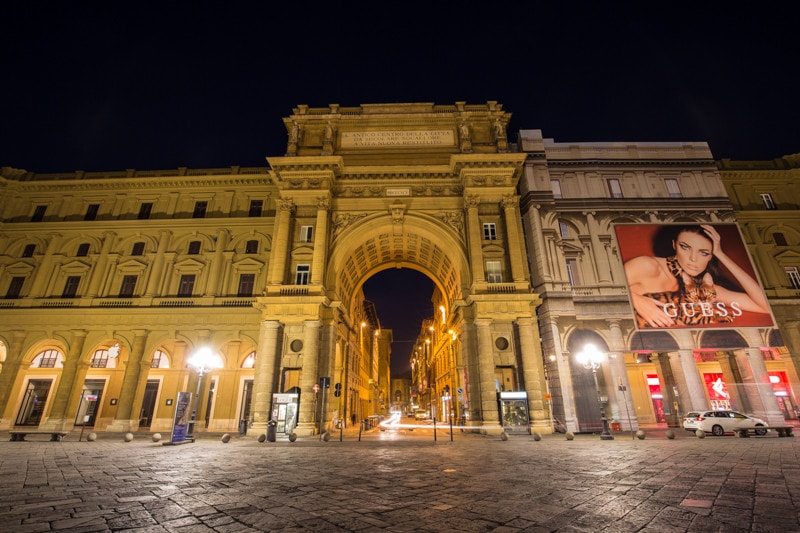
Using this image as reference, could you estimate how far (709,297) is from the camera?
2466cm

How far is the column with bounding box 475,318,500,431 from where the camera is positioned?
21938 millimetres

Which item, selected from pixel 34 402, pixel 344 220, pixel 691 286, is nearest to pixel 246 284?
pixel 344 220

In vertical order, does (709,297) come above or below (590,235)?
below

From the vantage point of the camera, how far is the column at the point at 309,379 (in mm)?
21906

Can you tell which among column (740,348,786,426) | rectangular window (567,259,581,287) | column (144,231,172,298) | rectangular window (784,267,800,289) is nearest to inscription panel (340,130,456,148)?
rectangular window (567,259,581,287)

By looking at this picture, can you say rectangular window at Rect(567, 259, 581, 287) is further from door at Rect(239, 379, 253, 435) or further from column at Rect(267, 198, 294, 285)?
door at Rect(239, 379, 253, 435)

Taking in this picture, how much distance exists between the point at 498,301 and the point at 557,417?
845 centimetres

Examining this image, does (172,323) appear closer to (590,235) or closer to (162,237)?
(162,237)

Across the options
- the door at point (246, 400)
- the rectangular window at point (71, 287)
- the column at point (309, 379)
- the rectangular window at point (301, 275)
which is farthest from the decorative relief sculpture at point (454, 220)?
the rectangular window at point (71, 287)

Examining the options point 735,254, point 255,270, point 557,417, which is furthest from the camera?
point 255,270

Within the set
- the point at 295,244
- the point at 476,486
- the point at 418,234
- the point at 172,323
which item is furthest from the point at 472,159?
the point at 172,323

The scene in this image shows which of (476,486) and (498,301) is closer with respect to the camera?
(476,486)

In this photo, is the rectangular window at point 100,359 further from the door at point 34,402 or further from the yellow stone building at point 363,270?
the door at point 34,402

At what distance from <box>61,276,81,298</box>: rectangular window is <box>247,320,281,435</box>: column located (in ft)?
58.1
